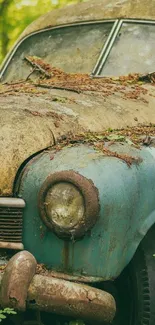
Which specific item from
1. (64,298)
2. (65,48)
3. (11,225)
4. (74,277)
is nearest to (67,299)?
(64,298)

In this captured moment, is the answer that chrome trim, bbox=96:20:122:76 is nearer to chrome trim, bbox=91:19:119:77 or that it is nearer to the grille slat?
chrome trim, bbox=91:19:119:77

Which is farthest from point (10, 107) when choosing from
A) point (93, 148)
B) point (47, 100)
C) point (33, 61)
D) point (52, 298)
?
point (33, 61)

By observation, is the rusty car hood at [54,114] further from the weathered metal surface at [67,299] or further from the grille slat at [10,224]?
the weathered metal surface at [67,299]

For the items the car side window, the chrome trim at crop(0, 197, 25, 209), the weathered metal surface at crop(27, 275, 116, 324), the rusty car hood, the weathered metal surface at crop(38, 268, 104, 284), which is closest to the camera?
the weathered metal surface at crop(27, 275, 116, 324)

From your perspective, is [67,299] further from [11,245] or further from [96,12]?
[96,12]

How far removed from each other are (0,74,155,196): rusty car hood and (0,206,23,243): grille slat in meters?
0.10

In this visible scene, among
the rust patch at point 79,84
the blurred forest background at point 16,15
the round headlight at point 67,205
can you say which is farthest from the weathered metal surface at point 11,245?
the blurred forest background at point 16,15

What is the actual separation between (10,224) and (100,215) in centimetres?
52

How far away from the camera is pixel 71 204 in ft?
13.4

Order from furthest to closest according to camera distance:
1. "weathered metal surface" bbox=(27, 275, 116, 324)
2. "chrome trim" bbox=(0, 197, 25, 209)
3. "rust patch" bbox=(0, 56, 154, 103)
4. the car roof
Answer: the car roof → "rust patch" bbox=(0, 56, 154, 103) → "chrome trim" bbox=(0, 197, 25, 209) → "weathered metal surface" bbox=(27, 275, 116, 324)

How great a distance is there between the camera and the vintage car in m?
4.06

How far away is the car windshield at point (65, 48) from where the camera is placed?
6516 mm

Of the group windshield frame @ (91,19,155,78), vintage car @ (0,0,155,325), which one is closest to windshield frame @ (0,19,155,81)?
windshield frame @ (91,19,155,78)

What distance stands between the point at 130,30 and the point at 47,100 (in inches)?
66.4
